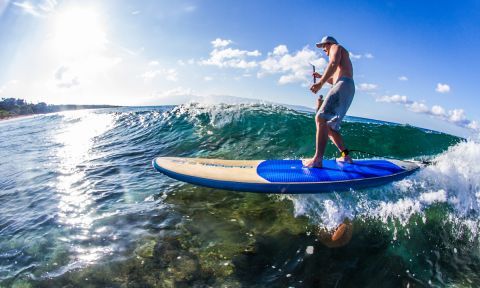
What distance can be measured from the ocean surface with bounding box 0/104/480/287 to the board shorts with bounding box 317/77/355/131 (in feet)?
4.80

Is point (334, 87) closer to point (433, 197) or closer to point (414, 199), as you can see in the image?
point (414, 199)

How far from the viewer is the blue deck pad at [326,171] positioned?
5.64 meters

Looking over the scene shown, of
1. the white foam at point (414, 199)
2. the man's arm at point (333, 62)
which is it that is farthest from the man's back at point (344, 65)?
the white foam at point (414, 199)

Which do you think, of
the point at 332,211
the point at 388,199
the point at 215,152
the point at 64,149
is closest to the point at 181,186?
the point at 215,152

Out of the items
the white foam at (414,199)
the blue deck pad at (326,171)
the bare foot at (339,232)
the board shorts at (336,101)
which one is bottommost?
the bare foot at (339,232)

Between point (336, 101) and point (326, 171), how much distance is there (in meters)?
1.32

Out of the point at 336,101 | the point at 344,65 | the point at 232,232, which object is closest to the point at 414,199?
the point at 336,101

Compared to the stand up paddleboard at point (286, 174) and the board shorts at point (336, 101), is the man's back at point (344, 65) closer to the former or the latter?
the board shorts at point (336, 101)

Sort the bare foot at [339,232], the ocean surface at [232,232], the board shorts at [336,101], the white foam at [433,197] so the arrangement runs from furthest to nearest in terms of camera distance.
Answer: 1. the white foam at [433,197]
2. the board shorts at [336,101]
3. the bare foot at [339,232]
4. the ocean surface at [232,232]

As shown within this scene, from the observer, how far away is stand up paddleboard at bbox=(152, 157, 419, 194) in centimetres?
552

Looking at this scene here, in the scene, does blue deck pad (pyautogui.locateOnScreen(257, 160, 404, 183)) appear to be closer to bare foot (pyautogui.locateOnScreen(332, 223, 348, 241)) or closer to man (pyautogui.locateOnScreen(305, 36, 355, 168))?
man (pyautogui.locateOnScreen(305, 36, 355, 168))

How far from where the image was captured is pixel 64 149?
44.8 ft

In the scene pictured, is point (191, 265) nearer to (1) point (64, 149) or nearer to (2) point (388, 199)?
(2) point (388, 199)

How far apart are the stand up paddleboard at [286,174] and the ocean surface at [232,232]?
17.3 inches
